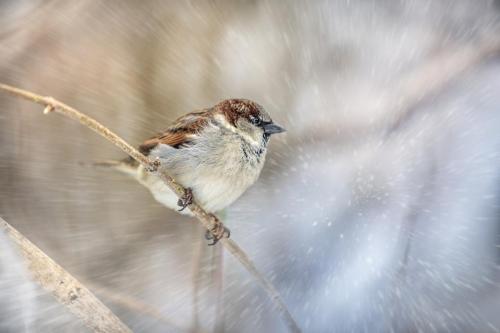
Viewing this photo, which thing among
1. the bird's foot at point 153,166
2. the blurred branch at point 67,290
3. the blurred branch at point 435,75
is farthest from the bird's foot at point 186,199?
the blurred branch at point 435,75

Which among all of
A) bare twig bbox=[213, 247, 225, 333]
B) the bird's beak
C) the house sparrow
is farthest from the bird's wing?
bare twig bbox=[213, 247, 225, 333]

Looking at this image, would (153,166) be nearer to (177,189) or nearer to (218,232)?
(177,189)

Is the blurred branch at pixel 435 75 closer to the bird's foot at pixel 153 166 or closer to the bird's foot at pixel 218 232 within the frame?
the bird's foot at pixel 218 232

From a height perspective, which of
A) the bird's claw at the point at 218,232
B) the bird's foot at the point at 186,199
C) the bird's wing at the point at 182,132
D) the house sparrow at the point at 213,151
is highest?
the bird's wing at the point at 182,132

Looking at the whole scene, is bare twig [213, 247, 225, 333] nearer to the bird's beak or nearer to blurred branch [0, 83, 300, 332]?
blurred branch [0, 83, 300, 332]

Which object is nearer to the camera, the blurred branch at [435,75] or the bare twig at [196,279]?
the bare twig at [196,279]

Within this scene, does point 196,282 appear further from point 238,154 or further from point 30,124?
point 30,124
